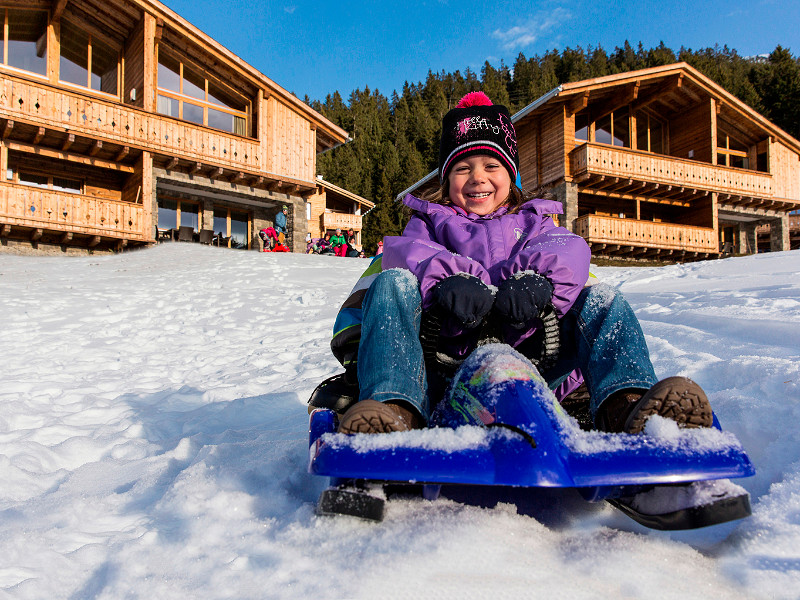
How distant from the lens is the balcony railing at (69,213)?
10.6 meters

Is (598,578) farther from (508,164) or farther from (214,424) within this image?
(214,424)

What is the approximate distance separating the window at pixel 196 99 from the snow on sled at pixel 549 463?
14081 millimetres

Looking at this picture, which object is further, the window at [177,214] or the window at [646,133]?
the window at [646,133]

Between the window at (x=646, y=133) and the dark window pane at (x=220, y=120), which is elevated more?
the window at (x=646, y=133)

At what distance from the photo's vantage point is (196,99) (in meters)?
14.0

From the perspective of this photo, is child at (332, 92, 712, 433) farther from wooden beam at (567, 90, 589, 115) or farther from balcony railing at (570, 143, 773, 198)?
wooden beam at (567, 90, 589, 115)

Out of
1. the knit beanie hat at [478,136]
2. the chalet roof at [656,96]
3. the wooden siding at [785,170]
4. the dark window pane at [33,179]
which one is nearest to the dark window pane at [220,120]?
the dark window pane at [33,179]

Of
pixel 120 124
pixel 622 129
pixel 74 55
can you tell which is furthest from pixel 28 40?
pixel 622 129

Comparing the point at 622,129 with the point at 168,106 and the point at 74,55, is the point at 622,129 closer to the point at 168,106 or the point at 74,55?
the point at 168,106

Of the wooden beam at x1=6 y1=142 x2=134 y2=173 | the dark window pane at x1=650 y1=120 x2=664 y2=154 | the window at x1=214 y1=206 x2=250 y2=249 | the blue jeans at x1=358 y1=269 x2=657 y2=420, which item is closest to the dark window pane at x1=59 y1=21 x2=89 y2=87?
the wooden beam at x1=6 y1=142 x2=134 y2=173

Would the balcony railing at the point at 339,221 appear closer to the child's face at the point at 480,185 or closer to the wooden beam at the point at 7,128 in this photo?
the wooden beam at the point at 7,128

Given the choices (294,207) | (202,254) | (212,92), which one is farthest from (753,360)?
(212,92)

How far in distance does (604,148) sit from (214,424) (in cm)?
1508

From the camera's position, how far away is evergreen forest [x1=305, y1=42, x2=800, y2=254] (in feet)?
116
